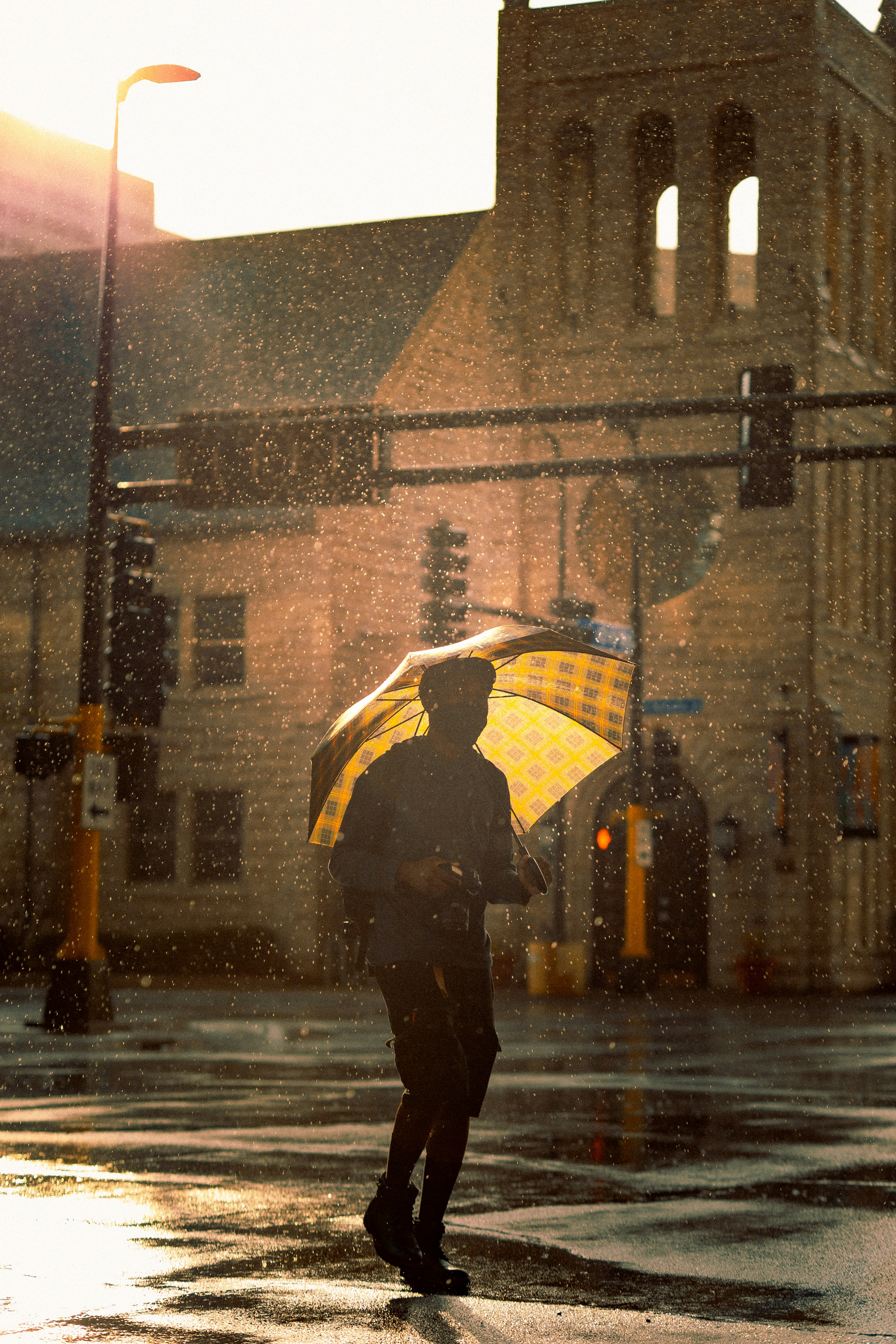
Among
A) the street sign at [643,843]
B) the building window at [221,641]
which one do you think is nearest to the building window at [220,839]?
the building window at [221,641]

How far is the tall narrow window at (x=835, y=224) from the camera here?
37625 millimetres

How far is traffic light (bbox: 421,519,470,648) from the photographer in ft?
65.9

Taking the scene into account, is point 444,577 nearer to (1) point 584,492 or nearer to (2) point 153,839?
(2) point 153,839

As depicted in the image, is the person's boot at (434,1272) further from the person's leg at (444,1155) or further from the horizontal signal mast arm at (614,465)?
the horizontal signal mast arm at (614,465)

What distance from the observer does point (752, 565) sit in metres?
35.8

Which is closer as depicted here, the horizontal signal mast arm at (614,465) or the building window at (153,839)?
the horizontal signal mast arm at (614,465)

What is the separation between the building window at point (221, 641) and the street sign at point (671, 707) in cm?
704

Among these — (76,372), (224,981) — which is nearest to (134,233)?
(76,372)

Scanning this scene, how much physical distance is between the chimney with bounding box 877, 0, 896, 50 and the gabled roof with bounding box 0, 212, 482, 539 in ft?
29.6

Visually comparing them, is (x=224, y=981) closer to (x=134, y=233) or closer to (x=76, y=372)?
(x=76, y=372)

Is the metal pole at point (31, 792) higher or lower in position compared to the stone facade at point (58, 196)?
lower

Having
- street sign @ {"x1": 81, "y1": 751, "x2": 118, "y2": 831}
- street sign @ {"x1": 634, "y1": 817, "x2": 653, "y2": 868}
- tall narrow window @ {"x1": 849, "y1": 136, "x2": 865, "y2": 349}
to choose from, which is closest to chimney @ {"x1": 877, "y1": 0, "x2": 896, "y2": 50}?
tall narrow window @ {"x1": 849, "y1": 136, "x2": 865, "y2": 349}

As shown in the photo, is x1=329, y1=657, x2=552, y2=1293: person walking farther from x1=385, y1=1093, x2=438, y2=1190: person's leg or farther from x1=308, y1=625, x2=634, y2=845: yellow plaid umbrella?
x1=308, y1=625, x2=634, y2=845: yellow plaid umbrella

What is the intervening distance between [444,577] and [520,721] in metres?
12.3
